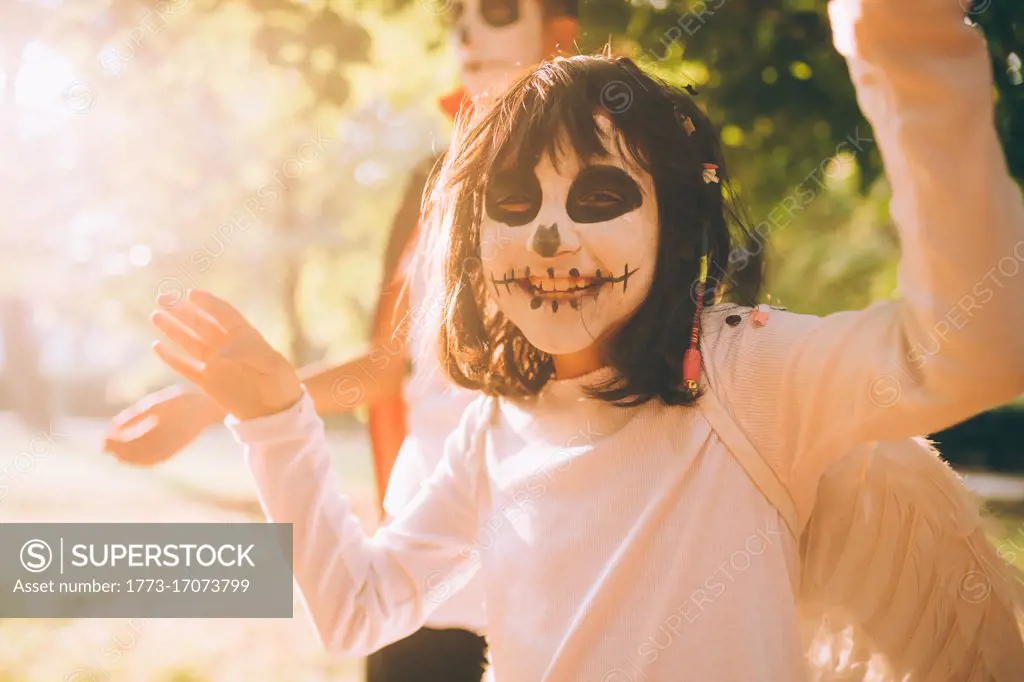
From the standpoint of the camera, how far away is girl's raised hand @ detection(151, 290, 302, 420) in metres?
1.20

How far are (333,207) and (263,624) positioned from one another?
3734mm

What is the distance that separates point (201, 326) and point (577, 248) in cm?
51

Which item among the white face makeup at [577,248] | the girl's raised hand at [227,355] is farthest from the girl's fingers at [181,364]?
the white face makeup at [577,248]

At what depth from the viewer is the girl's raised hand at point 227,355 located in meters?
1.20

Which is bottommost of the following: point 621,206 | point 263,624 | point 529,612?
point 263,624

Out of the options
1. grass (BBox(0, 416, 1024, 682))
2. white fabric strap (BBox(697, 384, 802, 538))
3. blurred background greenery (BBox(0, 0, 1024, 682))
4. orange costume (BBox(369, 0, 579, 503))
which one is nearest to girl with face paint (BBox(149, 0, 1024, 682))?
white fabric strap (BBox(697, 384, 802, 538))

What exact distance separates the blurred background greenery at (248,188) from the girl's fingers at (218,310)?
91 centimetres

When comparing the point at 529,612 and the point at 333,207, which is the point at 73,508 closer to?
the point at 333,207

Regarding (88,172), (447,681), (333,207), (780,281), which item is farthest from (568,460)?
(780,281)

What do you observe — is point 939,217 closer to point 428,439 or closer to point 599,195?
point 599,195

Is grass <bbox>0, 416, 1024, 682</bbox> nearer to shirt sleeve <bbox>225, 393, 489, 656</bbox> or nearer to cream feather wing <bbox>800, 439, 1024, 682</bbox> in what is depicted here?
cream feather wing <bbox>800, 439, 1024, 682</bbox>

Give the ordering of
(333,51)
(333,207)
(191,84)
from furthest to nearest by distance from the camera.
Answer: (333,207) → (191,84) → (333,51)

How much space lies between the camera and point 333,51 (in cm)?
304

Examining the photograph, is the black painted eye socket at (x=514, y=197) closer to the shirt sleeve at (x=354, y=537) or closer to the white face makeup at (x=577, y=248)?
the white face makeup at (x=577, y=248)
